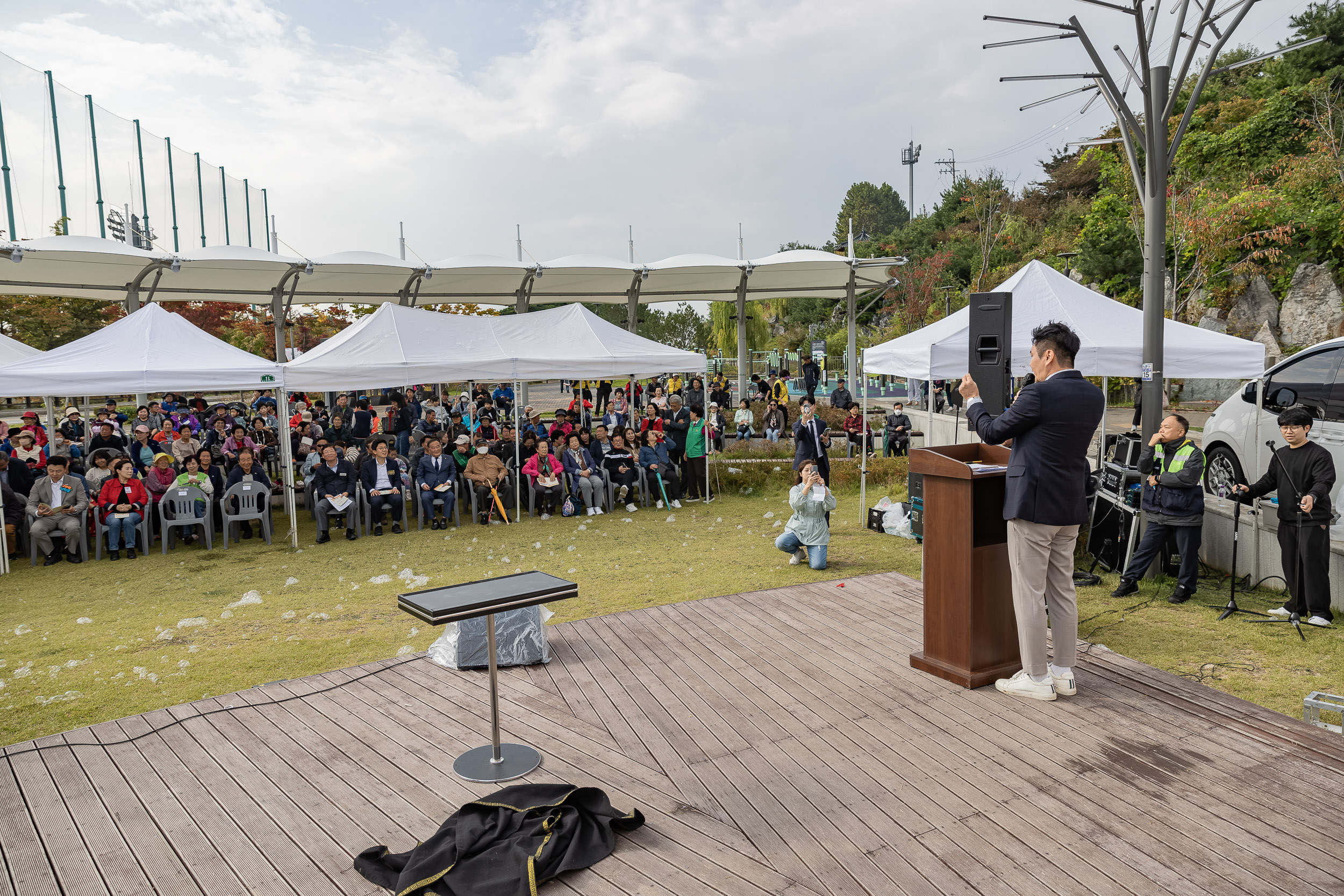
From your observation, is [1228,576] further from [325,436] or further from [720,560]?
[325,436]

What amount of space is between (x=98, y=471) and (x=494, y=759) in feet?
29.7

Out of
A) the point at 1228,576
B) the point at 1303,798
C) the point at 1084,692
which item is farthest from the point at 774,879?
the point at 1228,576

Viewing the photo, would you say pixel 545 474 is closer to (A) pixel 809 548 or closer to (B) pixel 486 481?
(B) pixel 486 481

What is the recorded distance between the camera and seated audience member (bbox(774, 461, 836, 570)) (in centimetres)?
779

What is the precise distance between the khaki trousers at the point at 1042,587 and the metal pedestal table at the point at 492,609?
7.09ft

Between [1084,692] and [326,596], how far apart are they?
643 cm

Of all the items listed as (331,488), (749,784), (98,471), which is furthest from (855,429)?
(749,784)

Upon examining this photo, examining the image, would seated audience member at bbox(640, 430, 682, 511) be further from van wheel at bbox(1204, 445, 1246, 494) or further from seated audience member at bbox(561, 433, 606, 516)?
van wheel at bbox(1204, 445, 1246, 494)

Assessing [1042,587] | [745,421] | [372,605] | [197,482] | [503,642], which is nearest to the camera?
[1042,587]

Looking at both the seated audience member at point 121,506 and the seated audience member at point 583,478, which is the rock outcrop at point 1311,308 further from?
the seated audience member at point 121,506

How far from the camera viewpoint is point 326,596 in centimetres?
761

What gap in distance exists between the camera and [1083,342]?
8.00 metres

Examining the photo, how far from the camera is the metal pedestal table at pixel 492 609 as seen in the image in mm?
3193

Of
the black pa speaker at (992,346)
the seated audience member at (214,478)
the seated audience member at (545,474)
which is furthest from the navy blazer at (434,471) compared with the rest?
the black pa speaker at (992,346)
